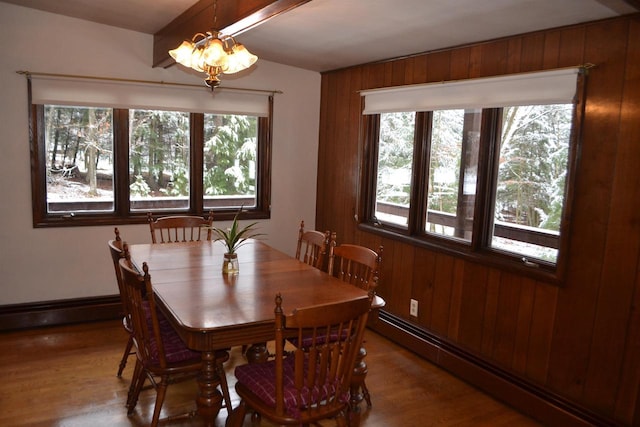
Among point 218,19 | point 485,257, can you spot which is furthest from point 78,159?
point 485,257

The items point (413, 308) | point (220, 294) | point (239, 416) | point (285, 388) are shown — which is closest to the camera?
point (285, 388)

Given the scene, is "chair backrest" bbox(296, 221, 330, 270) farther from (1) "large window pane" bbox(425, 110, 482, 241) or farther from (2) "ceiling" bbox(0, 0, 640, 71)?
(2) "ceiling" bbox(0, 0, 640, 71)

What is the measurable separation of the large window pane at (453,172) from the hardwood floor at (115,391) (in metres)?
0.99

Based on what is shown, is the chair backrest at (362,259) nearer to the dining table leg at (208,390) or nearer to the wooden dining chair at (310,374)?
the wooden dining chair at (310,374)

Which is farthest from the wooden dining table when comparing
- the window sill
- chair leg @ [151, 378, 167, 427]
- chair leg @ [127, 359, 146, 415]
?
the window sill

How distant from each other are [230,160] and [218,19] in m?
1.91

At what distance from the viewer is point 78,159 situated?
4.00 meters

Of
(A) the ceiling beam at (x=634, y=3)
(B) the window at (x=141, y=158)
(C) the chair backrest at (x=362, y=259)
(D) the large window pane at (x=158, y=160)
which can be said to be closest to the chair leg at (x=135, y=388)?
(C) the chair backrest at (x=362, y=259)

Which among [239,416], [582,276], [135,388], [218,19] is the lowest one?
[135,388]

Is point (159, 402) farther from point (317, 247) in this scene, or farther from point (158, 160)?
point (158, 160)

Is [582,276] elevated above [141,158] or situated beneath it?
situated beneath

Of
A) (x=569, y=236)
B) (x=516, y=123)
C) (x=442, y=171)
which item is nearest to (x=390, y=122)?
(x=442, y=171)

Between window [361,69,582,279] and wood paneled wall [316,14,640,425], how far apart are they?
10 cm

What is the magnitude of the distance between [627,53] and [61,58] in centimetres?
371
